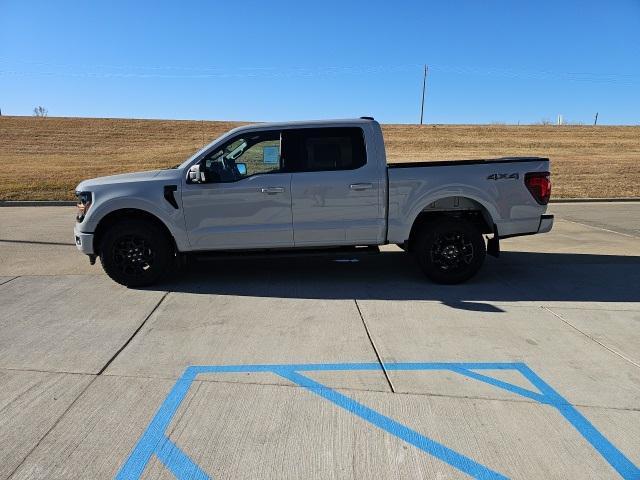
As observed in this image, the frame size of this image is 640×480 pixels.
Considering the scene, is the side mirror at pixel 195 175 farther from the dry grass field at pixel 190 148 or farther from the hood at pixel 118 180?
the dry grass field at pixel 190 148

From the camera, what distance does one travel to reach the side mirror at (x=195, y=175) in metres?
5.29

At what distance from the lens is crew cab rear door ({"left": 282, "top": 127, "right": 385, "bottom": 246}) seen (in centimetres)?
543

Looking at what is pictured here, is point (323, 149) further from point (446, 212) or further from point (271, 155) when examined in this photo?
point (446, 212)

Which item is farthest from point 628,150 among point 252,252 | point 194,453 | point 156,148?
point 194,453

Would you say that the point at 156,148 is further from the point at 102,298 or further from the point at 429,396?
the point at 429,396

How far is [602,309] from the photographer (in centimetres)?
489

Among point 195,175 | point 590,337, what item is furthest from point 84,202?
point 590,337

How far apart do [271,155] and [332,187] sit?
794 millimetres

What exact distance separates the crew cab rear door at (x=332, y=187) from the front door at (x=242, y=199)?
0.14 meters

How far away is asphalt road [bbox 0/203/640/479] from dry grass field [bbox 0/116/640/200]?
11.5 metres

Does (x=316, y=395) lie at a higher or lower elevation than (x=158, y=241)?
lower

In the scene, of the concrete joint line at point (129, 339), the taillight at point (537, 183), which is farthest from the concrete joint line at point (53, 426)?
the taillight at point (537, 183)

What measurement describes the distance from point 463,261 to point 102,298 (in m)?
4.09

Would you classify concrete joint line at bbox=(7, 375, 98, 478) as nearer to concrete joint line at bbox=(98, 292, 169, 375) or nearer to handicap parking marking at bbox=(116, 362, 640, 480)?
concrete joint line at bbox=(98, 292, 169, 375)
